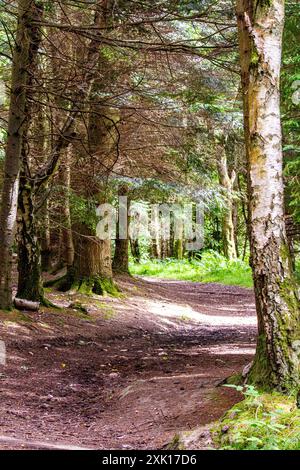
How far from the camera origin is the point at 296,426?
4031 mm

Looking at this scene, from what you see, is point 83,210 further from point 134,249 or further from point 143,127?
point 134,249

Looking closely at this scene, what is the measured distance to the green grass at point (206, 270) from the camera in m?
Answer: 24.9

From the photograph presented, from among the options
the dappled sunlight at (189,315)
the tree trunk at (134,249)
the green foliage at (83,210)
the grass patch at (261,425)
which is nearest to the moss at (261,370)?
the grass patch at (261,425)

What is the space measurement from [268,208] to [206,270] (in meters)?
24.2

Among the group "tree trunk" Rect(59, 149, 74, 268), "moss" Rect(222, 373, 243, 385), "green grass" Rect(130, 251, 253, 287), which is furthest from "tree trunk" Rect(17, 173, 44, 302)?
"green grass" Rect(130, 251, 253, 287)

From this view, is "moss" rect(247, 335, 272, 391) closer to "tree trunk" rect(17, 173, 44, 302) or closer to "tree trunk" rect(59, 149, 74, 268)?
"tree trunk" rect(17, 173, 44, 302)

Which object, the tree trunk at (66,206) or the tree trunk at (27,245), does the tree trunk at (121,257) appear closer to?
the tree trunk at (66,206)

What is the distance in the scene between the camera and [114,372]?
7.81 metres

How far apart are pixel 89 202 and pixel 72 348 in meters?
4.22

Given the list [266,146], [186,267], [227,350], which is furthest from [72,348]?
[186,267]

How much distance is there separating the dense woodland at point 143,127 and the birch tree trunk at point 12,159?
23 mm

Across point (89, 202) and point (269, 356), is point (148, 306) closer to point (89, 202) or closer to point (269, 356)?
point (89, 202)

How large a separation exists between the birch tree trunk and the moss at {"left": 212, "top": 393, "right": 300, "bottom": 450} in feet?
20.0
